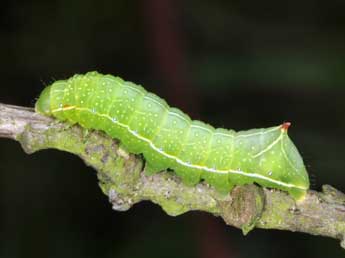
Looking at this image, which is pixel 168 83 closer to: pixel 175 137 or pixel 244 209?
pixel 175 137

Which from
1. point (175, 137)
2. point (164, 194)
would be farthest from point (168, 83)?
point (164, 194)

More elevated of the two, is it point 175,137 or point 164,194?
point 175,137

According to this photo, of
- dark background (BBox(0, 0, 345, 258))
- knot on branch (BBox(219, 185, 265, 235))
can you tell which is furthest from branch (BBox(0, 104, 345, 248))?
dark background (BBox(0, 0, 345, 258))

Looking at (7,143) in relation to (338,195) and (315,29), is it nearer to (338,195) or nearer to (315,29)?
(315,29)

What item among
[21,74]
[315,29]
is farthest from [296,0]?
[21,74]

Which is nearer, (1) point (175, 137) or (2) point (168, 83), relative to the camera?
(1) point (175, 137)
